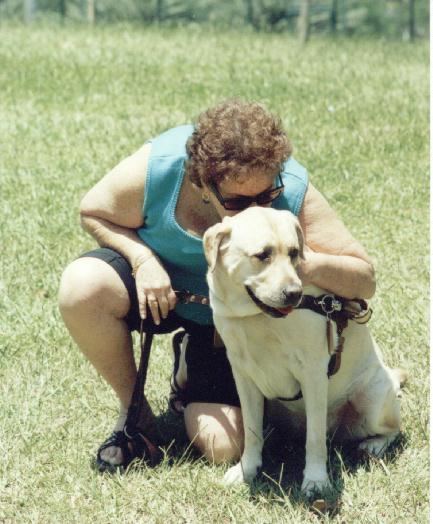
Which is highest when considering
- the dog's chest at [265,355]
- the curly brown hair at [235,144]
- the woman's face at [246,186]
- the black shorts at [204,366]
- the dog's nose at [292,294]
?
the curly brown hair at [235,144]

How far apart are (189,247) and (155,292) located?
0.72ft

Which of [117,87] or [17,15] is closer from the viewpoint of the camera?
[117,87]

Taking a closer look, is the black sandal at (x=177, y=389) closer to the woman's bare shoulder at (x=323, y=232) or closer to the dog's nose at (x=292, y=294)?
the woman's bare shoulder at (x=323, y=232)

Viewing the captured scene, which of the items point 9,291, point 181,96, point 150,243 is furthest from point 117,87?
point 150,243

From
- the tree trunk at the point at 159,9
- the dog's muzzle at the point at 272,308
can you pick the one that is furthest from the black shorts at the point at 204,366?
the tree trunk at the point at 159,9

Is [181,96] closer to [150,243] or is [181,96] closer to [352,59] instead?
[352,59]

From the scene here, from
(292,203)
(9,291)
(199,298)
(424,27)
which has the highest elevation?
(292,203)

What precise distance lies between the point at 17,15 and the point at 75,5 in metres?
1.08

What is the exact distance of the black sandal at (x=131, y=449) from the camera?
349 cm

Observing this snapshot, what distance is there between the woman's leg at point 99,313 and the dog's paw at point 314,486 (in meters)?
0.67

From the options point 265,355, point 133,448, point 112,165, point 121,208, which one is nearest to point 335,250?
point 265,355

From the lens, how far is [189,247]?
11.5ft

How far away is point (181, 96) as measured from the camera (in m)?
8.50

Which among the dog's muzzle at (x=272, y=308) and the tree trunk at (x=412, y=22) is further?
the tree trunk at (x=412, y=22)
